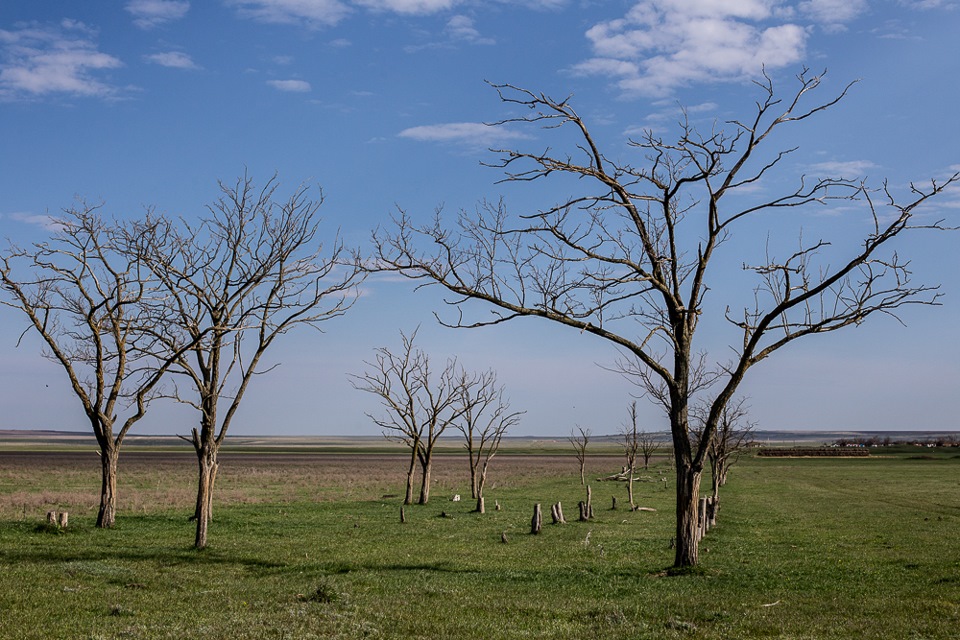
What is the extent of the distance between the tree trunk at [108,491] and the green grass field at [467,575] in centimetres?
67

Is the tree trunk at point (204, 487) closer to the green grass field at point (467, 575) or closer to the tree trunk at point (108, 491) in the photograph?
the green grass field at point (467, 575)

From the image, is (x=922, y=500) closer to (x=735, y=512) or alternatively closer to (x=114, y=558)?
(x=735, y=512)

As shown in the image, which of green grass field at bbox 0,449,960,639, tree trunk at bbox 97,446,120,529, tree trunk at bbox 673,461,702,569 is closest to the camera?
green grass field at bbox 0,449,960,639

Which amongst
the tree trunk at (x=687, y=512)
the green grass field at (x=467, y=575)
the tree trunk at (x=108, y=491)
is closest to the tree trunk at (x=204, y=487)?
the green grass field at (x=467, y=575)

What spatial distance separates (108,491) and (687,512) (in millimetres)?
19271

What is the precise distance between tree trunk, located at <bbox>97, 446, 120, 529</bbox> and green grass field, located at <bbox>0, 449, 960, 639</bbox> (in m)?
0.67

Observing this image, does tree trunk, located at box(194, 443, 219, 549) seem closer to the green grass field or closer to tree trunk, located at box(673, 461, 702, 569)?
the green grass field

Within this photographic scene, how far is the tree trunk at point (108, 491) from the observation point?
89.5 ft

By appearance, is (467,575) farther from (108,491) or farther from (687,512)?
(108,491)

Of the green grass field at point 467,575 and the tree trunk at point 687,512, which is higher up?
the tree trunk at point 687,512

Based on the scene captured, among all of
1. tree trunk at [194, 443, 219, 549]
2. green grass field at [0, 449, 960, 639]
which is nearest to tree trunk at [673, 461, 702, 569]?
green grass field at [0, 449, 960, 639]

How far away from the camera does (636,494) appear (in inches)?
2053

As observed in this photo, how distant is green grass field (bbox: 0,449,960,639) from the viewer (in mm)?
12180

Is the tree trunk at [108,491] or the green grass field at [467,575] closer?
the green grass field at [467,575]
